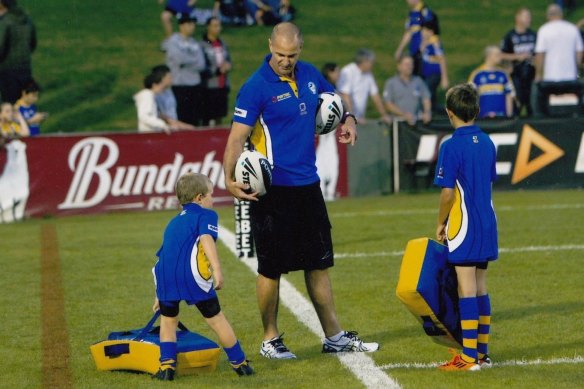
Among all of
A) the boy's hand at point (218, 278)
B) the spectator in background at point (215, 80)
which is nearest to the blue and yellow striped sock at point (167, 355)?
the boy's hand at point (218, 278)

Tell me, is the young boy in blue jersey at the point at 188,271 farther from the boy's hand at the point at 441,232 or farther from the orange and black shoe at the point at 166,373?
the boy's hand at the point at 441,232

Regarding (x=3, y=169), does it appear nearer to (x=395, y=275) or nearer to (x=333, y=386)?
(x=395, y=275)

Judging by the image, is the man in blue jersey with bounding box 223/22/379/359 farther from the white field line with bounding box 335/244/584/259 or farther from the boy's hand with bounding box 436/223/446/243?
the white field line with bounding box 335/244/584/259

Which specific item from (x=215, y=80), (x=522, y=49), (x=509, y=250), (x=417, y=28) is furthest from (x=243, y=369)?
(x=417, y=28)

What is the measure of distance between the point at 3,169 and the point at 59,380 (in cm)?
917

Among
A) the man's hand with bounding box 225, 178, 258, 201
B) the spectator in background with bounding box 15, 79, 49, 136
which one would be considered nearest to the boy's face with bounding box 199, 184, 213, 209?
the man's hand with bounding box 225, 178, 258, 201

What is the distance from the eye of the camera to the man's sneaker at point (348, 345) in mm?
8133

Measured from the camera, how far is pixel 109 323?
942 cm

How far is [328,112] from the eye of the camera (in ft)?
26.5

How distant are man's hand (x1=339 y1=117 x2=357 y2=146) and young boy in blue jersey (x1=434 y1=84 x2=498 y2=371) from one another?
90 centimetres

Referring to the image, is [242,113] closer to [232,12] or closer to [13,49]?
[13,49]

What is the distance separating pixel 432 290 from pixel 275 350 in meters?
1.24

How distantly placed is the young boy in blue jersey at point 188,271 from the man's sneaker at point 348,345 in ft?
3.22

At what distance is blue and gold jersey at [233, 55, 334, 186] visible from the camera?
7.79 metres
